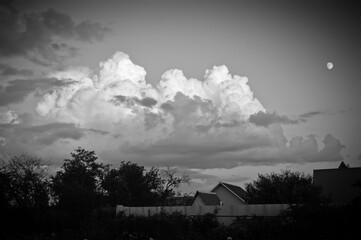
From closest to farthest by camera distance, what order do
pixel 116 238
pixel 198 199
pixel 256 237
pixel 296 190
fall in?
pixel 256 237 → pixel 116 238 → pixel 296 190 → pixel 198 199

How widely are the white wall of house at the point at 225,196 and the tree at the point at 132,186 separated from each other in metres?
10.9

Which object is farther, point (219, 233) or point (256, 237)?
point (219, 233)

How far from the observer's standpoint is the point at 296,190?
1117 inches

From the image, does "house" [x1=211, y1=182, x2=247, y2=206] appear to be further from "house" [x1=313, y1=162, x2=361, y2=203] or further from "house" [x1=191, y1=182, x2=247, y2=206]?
"house" [x1=313, y1=162, x2=361, y2=203]

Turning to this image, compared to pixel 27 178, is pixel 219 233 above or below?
below

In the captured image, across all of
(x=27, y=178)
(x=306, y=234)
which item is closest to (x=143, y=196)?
(x=27, y=178)

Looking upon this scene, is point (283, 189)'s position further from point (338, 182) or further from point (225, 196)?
point (225, 196)

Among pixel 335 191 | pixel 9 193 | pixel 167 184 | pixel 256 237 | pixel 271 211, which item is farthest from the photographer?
pixel 167 184

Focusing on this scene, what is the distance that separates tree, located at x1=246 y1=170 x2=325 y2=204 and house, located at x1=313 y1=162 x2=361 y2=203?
4.21 meters

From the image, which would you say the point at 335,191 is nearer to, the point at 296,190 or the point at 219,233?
Answer: the point at 296,190

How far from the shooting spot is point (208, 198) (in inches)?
1796

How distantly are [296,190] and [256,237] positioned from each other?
13.4 m

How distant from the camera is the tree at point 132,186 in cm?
4800

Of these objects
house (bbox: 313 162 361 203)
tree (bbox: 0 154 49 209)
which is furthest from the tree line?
house (bbox: 313 162 361 203)
